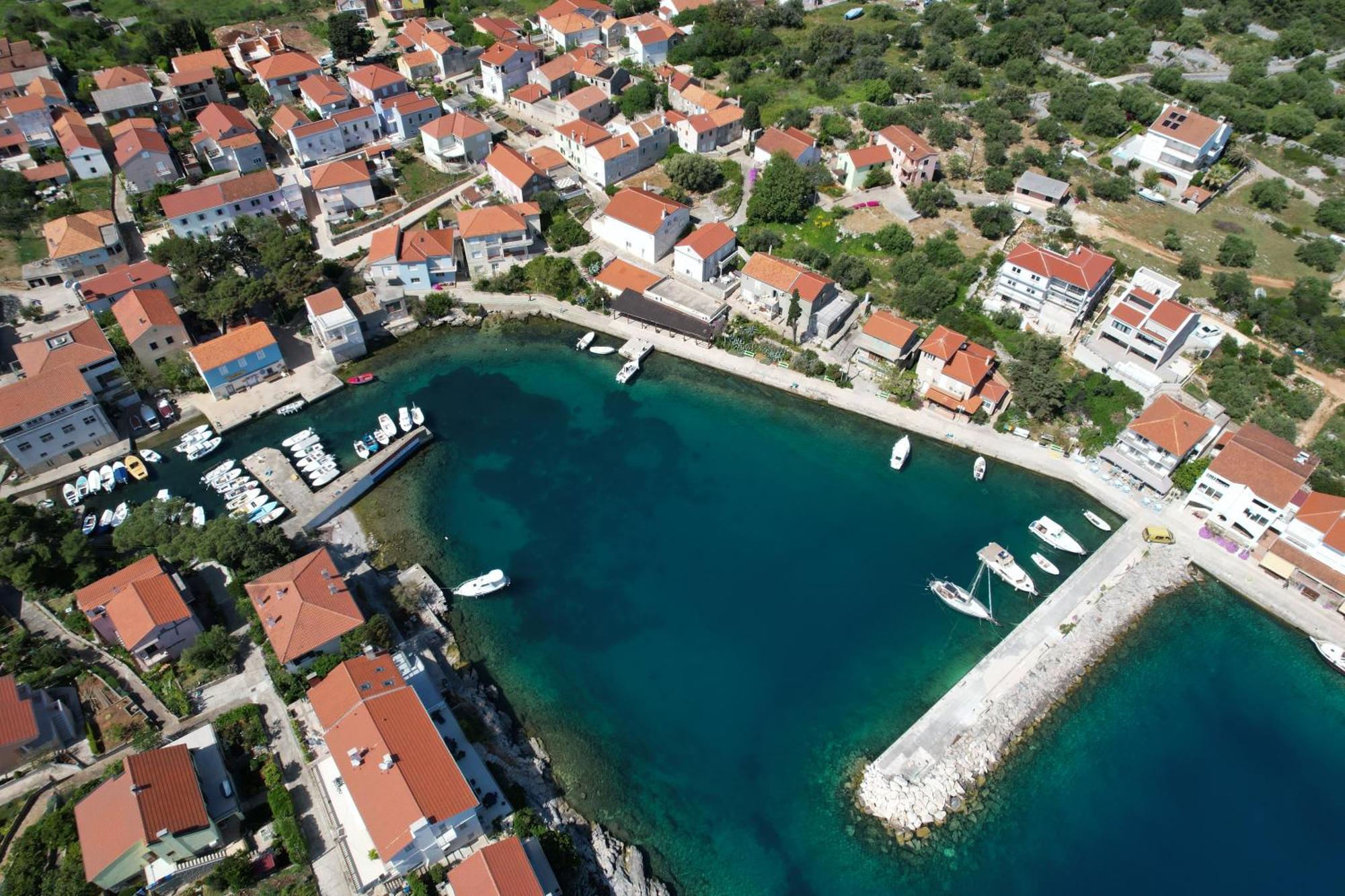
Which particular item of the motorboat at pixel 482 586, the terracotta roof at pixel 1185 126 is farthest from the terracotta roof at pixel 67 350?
the terracotta roof at pixel 1185 126

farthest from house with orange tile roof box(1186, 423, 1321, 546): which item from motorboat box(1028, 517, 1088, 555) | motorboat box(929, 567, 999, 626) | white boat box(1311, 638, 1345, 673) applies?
motorboat box(929, 567, 999, 626)

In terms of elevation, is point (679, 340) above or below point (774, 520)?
above

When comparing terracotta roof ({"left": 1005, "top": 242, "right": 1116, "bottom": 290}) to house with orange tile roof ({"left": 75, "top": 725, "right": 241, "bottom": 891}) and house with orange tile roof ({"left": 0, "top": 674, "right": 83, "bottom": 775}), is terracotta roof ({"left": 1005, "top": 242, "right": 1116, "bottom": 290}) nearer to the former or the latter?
house with orange tile roof ({"left": 75, "top": 725, "right": 241, "bottom": 891})

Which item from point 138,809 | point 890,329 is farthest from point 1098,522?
point 138,809

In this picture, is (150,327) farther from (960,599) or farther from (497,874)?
(960,599)

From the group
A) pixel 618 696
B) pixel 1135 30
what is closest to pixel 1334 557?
pixel 618 696

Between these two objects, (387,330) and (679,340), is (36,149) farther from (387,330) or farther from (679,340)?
(679,340)
